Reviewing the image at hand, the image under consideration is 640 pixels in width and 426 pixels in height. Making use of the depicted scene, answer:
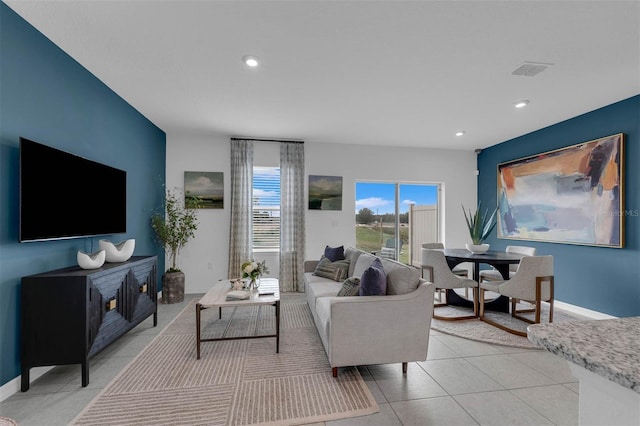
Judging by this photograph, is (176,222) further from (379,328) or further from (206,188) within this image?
(379,328)

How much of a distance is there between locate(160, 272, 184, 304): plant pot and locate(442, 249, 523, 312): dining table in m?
3.93

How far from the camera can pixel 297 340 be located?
2.96 meters

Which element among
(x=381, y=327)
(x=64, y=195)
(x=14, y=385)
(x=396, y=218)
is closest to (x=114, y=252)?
(x=64, y=195)

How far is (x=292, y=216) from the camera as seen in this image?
16.6ft

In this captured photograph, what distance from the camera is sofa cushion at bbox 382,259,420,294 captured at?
236 cm

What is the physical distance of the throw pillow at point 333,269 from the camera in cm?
368

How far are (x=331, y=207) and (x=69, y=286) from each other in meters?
3.88

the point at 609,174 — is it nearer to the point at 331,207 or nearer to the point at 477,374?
the point at 477,374

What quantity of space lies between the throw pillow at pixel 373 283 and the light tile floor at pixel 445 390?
0.69 metres

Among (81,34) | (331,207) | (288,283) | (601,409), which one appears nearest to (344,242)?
(331,207)

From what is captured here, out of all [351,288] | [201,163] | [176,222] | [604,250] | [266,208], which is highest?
[201,163]

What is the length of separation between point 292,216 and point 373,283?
2.93 metres

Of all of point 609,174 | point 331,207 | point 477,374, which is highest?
point 609,174

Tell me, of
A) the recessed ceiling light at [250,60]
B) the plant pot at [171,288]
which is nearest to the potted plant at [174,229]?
the plant pot at [171,288]
